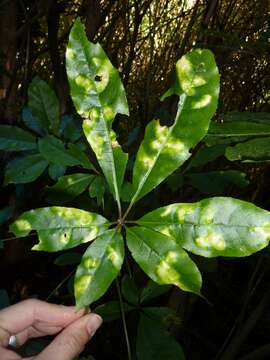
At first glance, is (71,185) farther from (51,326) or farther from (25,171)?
(51,326)

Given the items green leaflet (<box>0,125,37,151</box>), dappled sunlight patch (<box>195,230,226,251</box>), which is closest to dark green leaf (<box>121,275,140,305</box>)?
green leaflet (<box>0,125,37,151</box>)

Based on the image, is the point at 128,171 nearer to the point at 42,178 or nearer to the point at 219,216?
the point at 42,178

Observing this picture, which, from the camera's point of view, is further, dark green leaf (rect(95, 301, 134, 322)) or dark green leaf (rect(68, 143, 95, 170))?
dark green leaf (rect(95, 301, 134, 322))

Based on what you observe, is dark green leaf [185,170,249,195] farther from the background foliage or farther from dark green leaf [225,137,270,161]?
dark green leaf [225,137,270,161]

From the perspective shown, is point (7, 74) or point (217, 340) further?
point (217, 340)

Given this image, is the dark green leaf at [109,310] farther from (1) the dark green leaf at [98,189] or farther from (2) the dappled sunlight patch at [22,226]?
(2) the dappled sunlight patch at [22,226]

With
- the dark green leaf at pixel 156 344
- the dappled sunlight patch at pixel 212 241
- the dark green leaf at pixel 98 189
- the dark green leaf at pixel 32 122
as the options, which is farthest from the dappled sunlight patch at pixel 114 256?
the dark green leaf at pixel 32 122

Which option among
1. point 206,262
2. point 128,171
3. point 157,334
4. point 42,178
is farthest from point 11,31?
point 157,334
